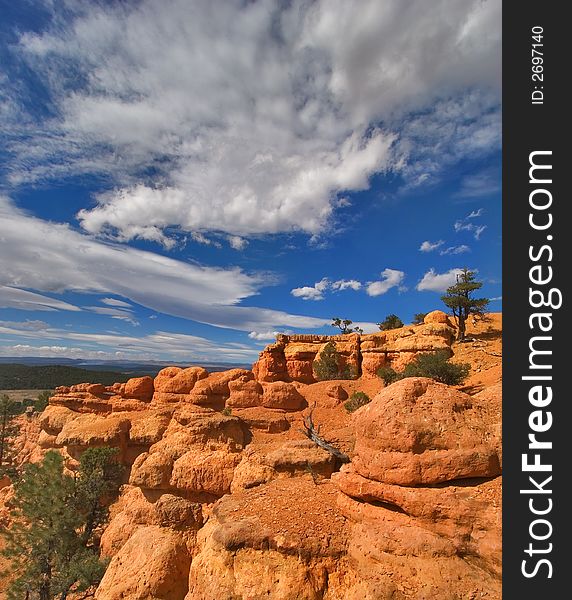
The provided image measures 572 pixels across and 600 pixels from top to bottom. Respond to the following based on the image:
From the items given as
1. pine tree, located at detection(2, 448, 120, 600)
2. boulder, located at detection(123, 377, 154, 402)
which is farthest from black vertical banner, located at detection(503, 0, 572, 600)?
boulder, located at detection(123, 377, 154, 402)

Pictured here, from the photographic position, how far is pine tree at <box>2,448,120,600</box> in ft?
58.3

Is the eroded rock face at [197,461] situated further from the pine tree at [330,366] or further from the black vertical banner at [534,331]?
the pine tree at [330,366]

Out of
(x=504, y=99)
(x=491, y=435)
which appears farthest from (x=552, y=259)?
(x=491, y=435)

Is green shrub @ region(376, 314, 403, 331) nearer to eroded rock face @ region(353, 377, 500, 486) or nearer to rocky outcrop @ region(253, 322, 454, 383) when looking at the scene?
rocky outcrop @ region(253, 322, 454, 383)

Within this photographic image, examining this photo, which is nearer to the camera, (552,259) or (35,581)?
(552,259)

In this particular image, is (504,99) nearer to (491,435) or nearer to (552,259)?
(552,259)

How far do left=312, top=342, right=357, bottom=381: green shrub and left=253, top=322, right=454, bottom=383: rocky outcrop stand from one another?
3.37 ft

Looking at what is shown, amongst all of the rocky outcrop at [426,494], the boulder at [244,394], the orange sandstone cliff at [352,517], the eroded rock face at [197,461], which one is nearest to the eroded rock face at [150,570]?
the orange sandstone cliff at [352,517]

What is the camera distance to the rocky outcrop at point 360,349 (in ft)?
145

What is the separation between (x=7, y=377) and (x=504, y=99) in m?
175

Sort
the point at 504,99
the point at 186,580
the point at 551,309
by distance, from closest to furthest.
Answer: the point at 551,309, the point at 504,99, the point at 186,580

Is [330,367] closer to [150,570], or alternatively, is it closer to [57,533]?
[57,533]

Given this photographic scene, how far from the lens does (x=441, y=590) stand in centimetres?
734

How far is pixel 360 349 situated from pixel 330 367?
6072mm
